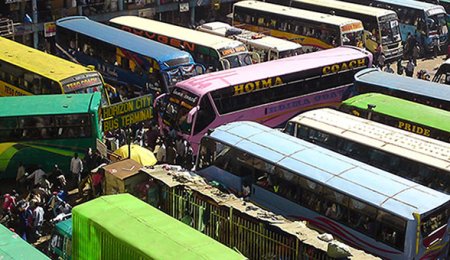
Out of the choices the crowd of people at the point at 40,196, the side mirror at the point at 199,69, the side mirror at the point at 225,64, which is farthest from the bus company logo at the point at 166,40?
the crowd of people at the point at 40,196

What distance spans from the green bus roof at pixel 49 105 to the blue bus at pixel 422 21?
1966 centimetres

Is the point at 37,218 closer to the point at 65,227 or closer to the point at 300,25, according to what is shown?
the point at 65,227

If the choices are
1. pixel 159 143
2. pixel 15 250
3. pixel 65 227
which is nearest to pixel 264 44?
pixel 159 143

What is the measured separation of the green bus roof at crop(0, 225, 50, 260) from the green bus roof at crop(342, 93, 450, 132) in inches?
489

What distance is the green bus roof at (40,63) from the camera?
23266 mm

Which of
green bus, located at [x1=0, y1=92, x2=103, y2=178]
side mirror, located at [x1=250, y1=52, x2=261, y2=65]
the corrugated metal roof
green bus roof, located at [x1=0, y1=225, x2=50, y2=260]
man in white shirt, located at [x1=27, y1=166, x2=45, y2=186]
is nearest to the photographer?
green bus roof, located at [x1=0, y1=225, x2=50, y2=260]

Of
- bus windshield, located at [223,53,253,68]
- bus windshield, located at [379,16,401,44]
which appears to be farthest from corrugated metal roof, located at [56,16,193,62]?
bus windshield, located at [379,16,401,44]

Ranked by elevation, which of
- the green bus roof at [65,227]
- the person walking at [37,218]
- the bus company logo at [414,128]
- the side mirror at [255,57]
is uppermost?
the side mirror at [255,57]

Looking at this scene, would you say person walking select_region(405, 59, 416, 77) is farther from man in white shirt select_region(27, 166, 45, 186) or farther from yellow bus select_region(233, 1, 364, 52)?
man in white shirt select_region(27, 166, 45, 186)

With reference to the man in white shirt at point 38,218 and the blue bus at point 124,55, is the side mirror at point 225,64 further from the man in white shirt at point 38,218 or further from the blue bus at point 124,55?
the man in white shirt at point 38,218

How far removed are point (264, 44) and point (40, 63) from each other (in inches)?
378

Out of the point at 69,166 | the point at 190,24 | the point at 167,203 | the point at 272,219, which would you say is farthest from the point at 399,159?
the point at 190,24

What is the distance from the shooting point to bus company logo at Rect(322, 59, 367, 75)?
2516 centimetres

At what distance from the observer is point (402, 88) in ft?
77.7
